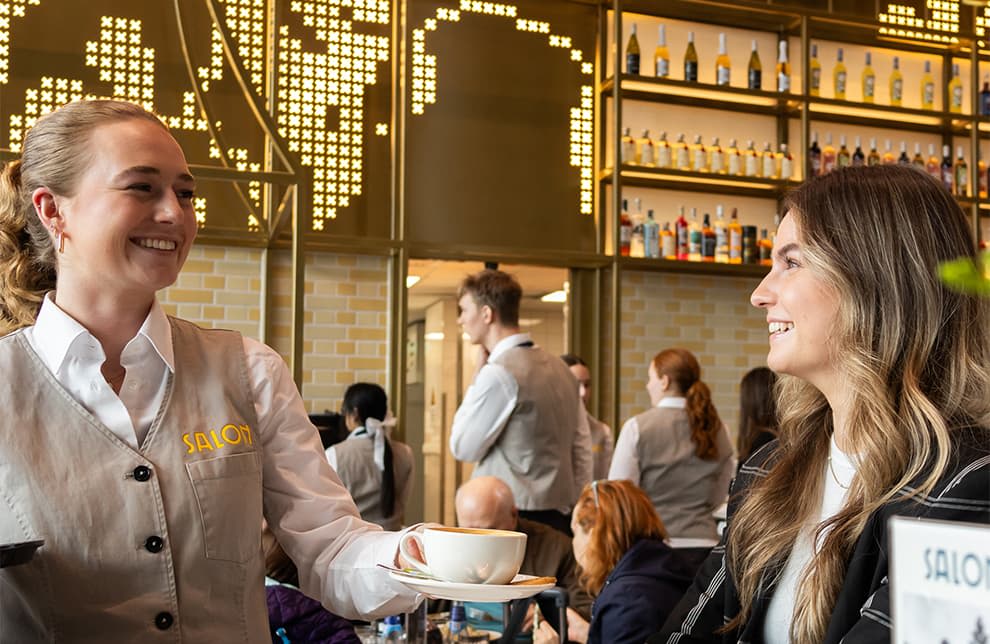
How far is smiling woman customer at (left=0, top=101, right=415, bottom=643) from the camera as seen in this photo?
1259mm

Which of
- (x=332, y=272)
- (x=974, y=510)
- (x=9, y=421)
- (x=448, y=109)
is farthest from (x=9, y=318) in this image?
(x=448, y=109)

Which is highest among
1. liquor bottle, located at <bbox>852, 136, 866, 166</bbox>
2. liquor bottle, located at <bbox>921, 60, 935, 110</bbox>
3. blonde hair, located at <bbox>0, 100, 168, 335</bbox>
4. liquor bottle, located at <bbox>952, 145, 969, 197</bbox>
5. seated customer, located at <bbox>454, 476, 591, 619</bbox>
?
liquor bottle, located at <bbox>921, 60, 935, 110</bbox>

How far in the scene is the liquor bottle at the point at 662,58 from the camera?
6000mm

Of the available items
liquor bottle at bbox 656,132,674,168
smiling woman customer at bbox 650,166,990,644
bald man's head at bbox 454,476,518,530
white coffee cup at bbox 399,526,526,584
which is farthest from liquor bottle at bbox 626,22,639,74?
white coffee cup at bbox 399,526,526,584

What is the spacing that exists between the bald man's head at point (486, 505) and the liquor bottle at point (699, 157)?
9.32 feet

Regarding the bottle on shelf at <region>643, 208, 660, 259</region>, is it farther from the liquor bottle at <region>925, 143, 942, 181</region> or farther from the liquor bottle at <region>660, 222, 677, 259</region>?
the liquor bottle at <region>925, 143, 942, 181</region>

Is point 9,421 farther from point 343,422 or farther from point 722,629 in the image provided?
point 343,422

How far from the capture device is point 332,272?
5559 mm

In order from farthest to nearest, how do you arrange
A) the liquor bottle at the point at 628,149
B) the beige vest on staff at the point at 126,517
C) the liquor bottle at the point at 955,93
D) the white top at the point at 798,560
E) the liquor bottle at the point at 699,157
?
Answer: the liquor bottle at the point at 955,93 → the liquor bottle at the point at 699,157 → the liquor bottle at the point at 628,149 → the white top at the point at 798,560 → the beige vest on staff at the point at 126,517

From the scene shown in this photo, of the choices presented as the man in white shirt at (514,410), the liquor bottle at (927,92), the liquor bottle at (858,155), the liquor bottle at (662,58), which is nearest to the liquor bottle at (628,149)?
the liquor bottle at (662,58)

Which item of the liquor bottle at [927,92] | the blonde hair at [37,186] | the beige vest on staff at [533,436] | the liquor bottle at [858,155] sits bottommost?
the beige vest on staff at [533,436]

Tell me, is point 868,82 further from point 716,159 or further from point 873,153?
point 716,159

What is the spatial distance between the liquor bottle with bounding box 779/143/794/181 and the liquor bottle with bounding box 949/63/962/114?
3.82ft

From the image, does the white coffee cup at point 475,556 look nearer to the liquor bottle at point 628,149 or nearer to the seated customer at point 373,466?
the seated customer at point 373,466
